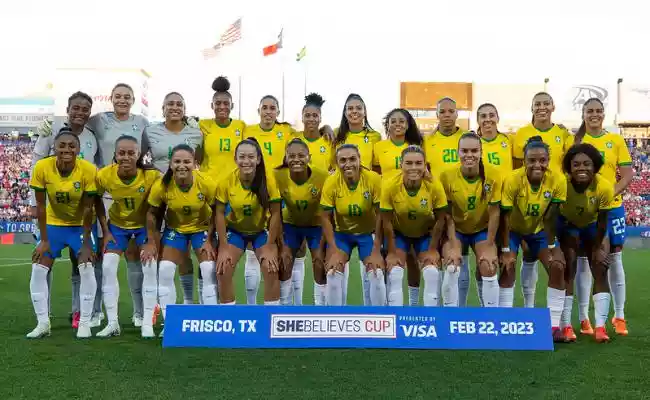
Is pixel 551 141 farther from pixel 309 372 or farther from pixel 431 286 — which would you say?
pixel 309 372

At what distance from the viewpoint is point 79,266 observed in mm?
6270

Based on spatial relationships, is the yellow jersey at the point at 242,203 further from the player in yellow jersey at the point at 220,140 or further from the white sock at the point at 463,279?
the white sock at the point at 463,279

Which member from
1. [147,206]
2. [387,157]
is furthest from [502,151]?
[147,206]

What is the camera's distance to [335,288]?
6.20 meters

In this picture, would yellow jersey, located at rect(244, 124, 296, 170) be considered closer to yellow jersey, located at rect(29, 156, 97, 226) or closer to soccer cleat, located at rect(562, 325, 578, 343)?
yellow jersey, located at rect(29, 156, 97, 226)

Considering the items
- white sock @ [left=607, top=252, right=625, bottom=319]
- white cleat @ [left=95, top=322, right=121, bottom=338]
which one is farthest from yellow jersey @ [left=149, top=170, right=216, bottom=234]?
white sock @ [left=607, top=252, right=625, bottom=319]

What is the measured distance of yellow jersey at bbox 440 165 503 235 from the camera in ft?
20.5

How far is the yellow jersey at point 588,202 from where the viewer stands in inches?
240

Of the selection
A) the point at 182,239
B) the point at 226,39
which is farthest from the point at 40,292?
the point at 226,39

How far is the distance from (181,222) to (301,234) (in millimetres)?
1084

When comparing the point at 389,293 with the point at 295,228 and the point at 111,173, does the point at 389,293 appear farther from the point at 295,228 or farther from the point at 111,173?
the point at 111,173

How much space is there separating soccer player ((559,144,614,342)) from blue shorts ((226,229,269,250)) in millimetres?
2537

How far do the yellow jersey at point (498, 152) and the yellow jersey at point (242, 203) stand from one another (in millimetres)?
2057

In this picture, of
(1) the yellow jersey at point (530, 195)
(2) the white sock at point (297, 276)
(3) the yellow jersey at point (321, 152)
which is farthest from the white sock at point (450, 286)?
(3) the yellow jersey at point (321, 152)
